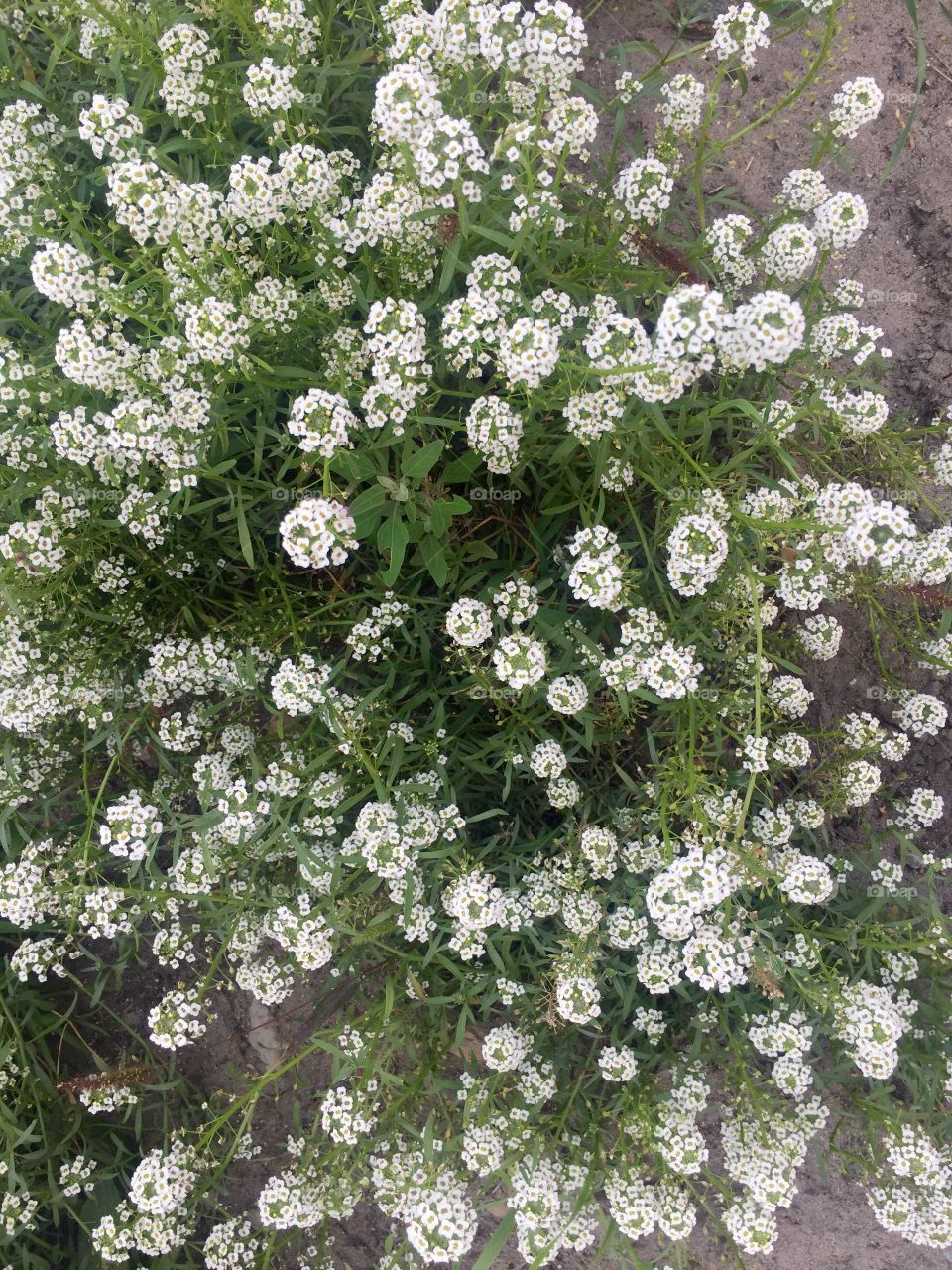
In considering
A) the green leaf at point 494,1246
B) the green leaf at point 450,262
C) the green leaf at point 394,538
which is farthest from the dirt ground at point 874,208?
the green leaf at point 394,538

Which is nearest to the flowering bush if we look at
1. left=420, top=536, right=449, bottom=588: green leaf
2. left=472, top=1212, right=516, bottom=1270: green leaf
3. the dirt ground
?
left=420, top=536, right=449, bottom=588: green leaf

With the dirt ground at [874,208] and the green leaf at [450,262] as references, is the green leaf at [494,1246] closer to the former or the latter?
the dirt ground at [874,208]

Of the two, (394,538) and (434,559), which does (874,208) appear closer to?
(434,559)

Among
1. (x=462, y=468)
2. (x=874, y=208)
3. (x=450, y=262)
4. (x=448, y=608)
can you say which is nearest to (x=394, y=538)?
(x=462, y=468)

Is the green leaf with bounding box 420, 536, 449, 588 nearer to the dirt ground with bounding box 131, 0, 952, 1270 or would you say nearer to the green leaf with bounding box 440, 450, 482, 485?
the green leaf with bounding box 440, 450, 482, 485

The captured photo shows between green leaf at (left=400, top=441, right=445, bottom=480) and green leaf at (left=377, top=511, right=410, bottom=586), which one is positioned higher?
green leaf at (left=400, top=441, right=445, bottom=480)

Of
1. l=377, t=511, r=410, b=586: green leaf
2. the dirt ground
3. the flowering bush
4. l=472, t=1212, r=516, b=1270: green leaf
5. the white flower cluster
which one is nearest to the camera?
the white flower cluster
